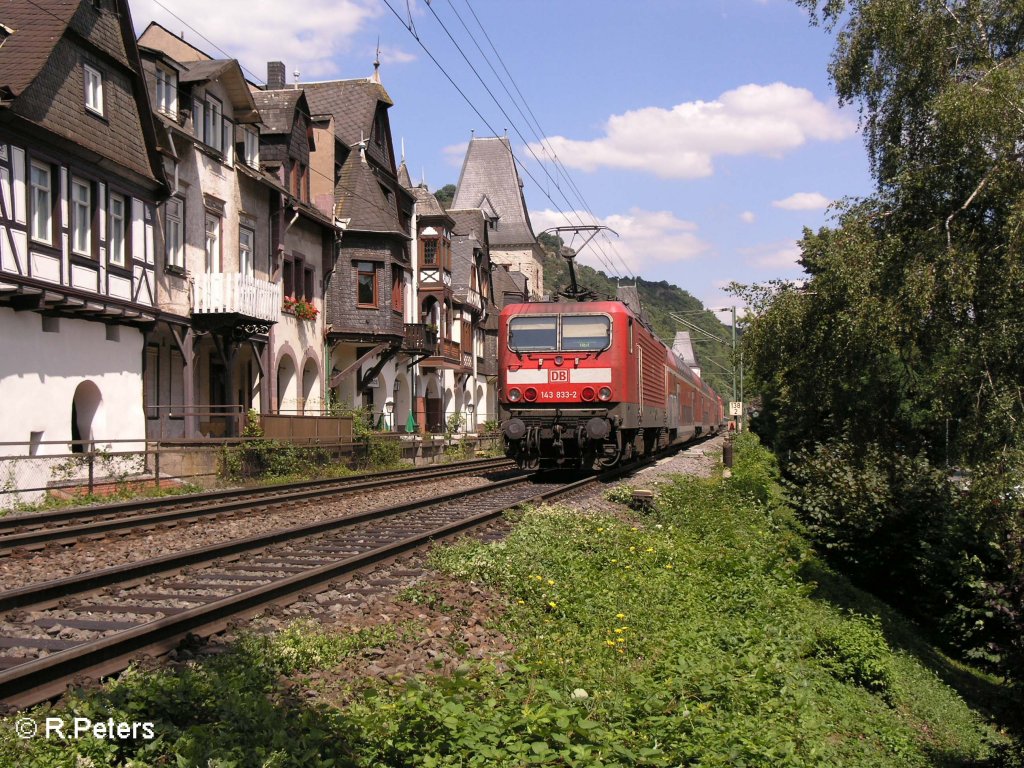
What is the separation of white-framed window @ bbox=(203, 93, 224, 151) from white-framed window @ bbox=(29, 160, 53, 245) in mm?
7228

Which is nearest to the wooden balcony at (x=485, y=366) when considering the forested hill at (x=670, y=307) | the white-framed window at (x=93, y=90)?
the white-framed window at (x=93, y=90)

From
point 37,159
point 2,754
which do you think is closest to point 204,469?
point 37,159

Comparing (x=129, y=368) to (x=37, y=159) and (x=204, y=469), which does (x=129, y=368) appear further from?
(x=37, y=159)

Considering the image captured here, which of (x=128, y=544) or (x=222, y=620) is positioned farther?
(x=128, y=544)

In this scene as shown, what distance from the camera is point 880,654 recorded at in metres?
9.93

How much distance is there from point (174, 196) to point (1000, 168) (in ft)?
61.6

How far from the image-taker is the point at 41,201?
1888 centimetres

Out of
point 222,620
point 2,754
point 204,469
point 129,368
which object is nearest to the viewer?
point 2,754

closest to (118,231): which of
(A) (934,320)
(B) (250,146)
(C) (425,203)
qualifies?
(B) (250,146)

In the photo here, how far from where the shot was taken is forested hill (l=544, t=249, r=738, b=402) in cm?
13312

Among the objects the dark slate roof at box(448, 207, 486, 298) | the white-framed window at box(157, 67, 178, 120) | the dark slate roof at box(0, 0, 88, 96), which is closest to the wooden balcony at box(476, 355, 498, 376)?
the dark slate roof at box(448, 207, 486, 298)

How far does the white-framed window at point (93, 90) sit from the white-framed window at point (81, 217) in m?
1.65

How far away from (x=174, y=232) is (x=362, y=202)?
11367mm

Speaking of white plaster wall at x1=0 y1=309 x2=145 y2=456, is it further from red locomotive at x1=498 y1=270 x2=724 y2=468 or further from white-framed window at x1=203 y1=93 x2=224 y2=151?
red locomotive at x1=498 y1=270 x2=724 y2=468
